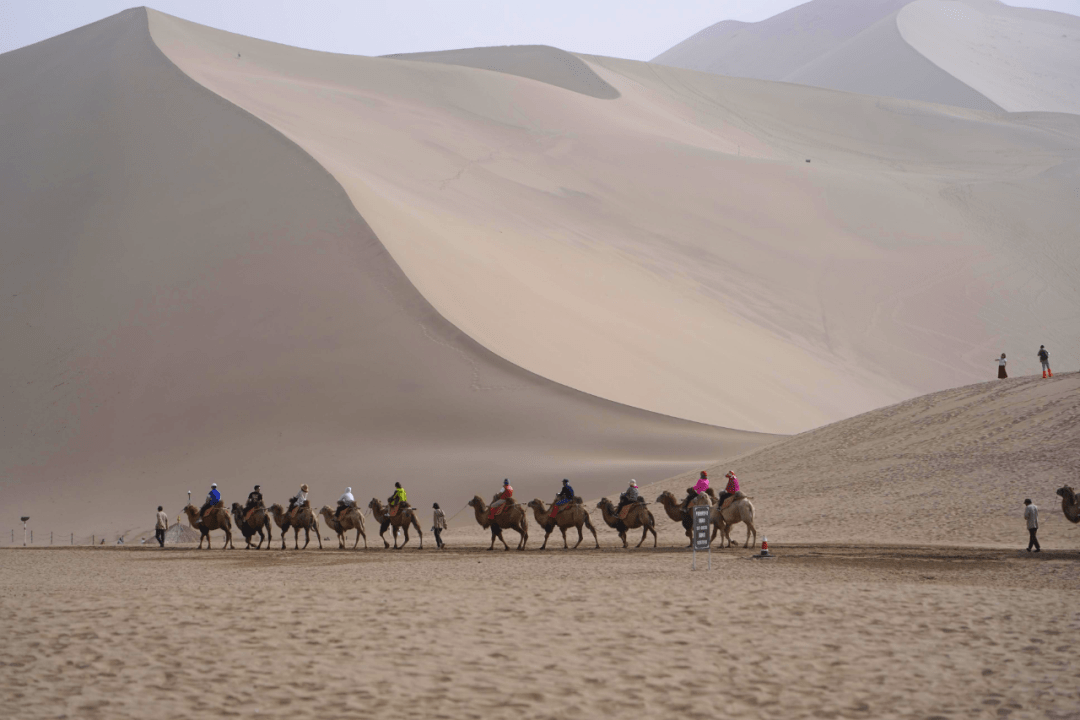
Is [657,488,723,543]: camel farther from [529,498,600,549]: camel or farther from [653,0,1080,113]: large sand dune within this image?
[653,0,1080,113]: large sand dune

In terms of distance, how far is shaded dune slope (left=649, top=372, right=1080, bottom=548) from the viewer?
68.6 feet

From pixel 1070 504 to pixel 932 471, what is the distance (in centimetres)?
715

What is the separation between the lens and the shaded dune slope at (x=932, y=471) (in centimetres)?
2092

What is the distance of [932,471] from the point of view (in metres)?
24.9

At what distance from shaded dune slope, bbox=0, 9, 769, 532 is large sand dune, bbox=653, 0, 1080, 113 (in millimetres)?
72582

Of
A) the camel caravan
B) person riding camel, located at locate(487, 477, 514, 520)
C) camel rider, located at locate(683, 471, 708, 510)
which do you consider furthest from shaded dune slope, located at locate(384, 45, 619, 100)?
camel rider, located at locate(683, 471, 708, 510)

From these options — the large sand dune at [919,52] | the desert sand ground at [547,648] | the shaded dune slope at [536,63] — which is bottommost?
the desert sand ground at [547,648]

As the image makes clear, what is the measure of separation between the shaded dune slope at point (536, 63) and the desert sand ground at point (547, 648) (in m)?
65.3

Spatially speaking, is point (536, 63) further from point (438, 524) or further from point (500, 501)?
point (500, 501)

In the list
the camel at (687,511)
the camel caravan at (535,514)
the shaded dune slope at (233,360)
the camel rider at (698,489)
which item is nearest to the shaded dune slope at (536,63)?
the shaded dune slope at (233,360)

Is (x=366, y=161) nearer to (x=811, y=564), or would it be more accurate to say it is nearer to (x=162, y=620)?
(x=811, y=564)

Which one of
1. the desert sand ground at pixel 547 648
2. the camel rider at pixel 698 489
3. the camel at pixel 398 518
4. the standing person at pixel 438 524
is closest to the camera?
the desert sand ground at pixel 547 648

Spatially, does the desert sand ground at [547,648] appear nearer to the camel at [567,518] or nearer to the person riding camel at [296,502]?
the camel at [567,518]

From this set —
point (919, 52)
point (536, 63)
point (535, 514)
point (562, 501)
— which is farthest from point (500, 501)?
point (919, 52)
